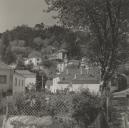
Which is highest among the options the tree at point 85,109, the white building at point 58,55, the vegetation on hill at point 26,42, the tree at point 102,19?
the vegetation on hill at point 26,42

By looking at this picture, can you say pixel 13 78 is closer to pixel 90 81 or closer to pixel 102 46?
pixel 90 81

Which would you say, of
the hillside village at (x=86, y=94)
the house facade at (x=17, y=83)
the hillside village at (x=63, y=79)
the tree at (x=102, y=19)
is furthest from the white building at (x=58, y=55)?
the tree at (x=102, y=19)

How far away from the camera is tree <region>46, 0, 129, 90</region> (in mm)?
12383

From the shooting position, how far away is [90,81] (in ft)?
146

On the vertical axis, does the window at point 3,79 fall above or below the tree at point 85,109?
above

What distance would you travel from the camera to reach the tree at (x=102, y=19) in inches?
488

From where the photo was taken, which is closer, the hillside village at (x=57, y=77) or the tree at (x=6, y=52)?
the hillside village at (x=57, y=77)

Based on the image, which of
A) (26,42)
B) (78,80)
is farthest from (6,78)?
(26,42)

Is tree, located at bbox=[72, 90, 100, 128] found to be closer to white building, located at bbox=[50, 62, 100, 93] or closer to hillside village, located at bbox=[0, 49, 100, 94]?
hillside village, located at bbox=[0, 49, 100, 94]

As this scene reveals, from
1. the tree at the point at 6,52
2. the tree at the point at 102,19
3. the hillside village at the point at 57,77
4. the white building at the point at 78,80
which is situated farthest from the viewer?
the tree at the point at 6,52

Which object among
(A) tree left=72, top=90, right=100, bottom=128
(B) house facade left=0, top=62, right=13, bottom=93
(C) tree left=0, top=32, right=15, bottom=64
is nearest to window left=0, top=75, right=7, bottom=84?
(B) house facade left=0, top=62, right=13, bottom=93

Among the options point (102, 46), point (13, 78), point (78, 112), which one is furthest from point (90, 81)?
point (78, 112)

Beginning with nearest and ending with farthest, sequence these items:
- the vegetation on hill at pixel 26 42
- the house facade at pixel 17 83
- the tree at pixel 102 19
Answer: the tree at pixel 102 19 < the house facade at pixel 17 83 < the vegetation on hill at pixel 26 42

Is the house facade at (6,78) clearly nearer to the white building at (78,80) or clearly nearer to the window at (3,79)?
the window at (3,79)
